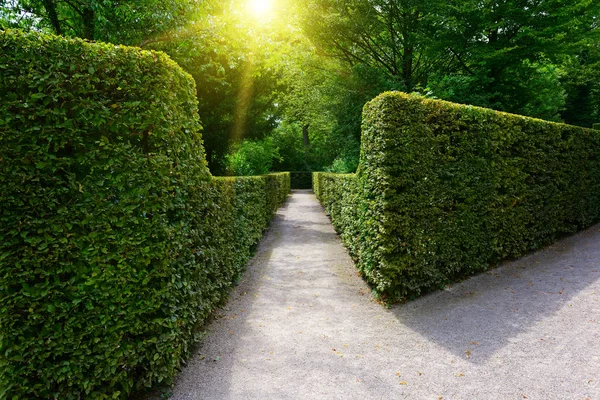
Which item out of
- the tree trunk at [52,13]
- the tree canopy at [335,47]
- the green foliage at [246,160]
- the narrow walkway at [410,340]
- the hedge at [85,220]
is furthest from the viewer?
the green foliage at [246,160]

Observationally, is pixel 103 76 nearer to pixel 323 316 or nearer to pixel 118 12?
pixel 323 316

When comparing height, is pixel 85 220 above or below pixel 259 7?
below

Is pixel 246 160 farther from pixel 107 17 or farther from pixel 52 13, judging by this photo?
pixel 52 13

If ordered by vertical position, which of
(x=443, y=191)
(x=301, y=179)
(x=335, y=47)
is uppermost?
(x=335, y=47)

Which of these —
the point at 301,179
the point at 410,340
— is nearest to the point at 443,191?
the point at 410,340

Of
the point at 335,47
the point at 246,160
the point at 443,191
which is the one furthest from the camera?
the point at 246,160

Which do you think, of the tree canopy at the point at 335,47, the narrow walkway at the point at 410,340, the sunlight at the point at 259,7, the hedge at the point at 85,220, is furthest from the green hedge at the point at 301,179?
the hedge at the point at 85,220

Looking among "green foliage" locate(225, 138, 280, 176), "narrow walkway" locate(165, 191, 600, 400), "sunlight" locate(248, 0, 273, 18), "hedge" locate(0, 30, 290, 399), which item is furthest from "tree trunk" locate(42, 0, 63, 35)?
"green foliage" locate(225, 138, 280, 176)

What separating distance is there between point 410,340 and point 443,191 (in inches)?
104

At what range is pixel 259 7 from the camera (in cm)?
964

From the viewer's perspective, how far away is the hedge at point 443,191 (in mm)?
5398

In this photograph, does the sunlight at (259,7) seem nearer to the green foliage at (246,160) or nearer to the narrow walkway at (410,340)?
the narrow walkway at (410,340)

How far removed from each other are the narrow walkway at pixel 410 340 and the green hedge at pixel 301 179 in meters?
30.3

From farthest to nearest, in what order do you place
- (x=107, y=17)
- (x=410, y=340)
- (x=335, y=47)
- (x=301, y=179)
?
(x=301, y=179) → (x=335, y=47) → (x=107, y=17) → (x=410, y=340)
